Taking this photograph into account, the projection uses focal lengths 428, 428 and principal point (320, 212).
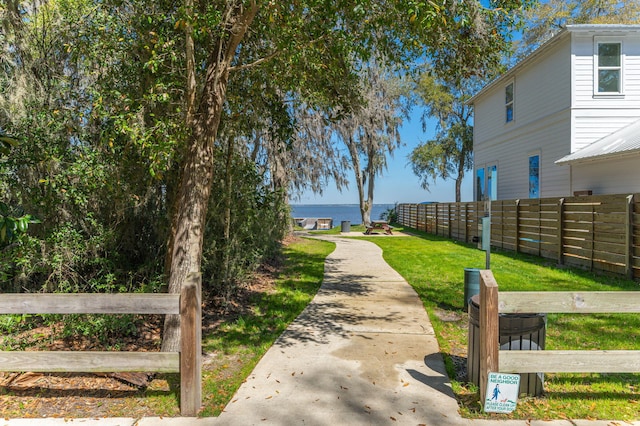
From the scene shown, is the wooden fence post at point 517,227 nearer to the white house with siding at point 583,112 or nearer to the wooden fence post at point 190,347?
the white house with siding at point 583,112

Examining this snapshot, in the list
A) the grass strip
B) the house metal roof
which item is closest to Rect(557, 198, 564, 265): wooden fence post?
the house metal roof

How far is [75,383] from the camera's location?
426 centimetres

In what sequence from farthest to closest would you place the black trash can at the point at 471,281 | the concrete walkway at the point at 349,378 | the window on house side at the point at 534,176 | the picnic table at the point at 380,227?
the picnic table at the point at 380,227
the window on house side at the point at 534,176
the black trash can at the point at 471,281
the concrete walkway at the point at 349,378

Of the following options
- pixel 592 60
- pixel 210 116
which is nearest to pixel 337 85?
pixel 210 116

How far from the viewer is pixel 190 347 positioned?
351cm

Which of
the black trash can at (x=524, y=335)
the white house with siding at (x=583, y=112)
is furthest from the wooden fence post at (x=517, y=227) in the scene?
the black trash can at (x=524, y=335)

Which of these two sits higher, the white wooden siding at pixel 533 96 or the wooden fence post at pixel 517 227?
the white wooden siding at pixel 533 96

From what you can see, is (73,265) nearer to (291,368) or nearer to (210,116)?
(210,116)

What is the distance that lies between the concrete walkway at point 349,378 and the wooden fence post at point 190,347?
147 millimetres

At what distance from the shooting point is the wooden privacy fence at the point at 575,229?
860 centimetres

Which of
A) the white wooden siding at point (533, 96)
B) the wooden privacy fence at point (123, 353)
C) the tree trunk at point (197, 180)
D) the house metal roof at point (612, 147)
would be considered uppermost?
the white wooden siding at point (533, 96)

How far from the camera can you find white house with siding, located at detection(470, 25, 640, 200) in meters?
12.0

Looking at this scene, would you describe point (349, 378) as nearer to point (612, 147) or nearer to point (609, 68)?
point (612, 147)

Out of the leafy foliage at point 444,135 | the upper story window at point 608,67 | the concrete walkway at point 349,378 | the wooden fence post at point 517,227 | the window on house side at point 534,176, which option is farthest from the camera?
the leafy foliage at point 444,135
